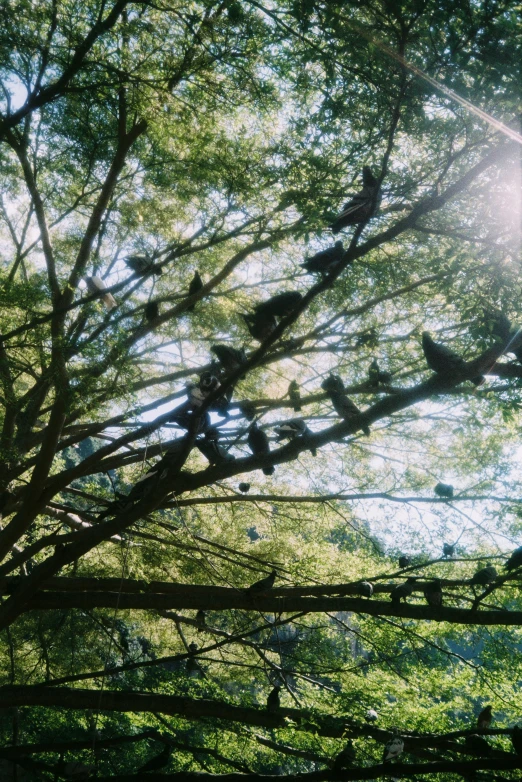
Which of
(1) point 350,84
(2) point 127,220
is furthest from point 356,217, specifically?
(2) point 127,220

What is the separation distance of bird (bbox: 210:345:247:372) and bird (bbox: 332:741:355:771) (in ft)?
6.01

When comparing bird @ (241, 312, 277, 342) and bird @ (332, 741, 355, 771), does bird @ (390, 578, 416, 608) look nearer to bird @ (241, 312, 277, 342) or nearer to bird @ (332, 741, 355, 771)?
bird @ (332, 741, 355, 771)

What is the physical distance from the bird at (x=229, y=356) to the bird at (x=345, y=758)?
6.01ft

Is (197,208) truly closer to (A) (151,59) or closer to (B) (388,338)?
(A) (151,59)

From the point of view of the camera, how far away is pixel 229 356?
266 cm

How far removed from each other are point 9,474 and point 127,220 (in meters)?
2.35

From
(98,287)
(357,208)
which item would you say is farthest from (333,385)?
(98,287)

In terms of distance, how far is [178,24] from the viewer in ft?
11.4

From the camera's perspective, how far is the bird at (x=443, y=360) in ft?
7.27

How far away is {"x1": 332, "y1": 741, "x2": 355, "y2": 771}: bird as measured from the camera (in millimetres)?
2631

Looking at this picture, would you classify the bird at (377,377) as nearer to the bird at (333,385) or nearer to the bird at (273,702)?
the bird at (333,385)

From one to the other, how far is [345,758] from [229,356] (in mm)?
1917

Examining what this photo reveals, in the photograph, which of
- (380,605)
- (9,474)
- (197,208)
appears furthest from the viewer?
(197,208)

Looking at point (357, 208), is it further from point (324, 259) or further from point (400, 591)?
point (400, 591)
